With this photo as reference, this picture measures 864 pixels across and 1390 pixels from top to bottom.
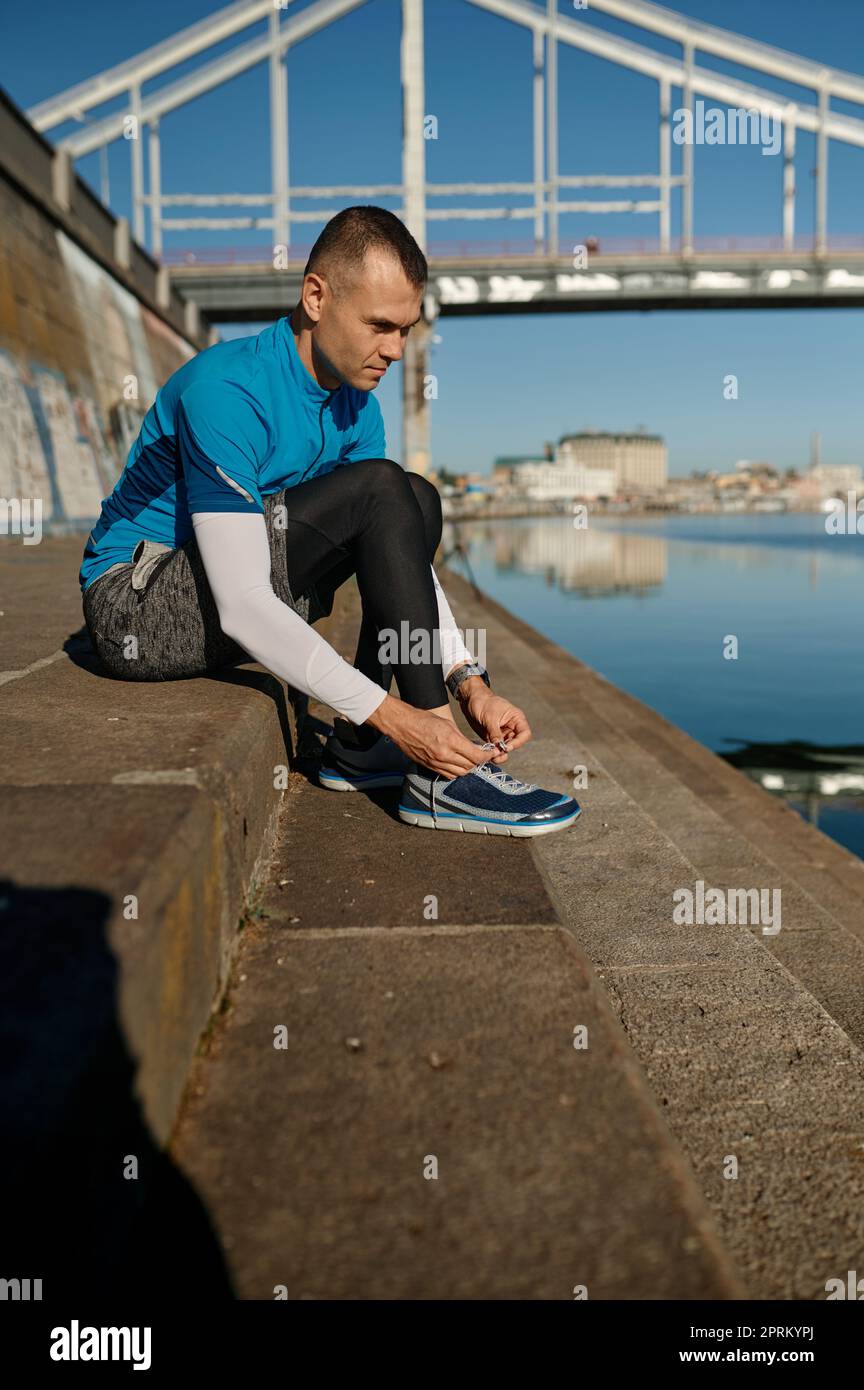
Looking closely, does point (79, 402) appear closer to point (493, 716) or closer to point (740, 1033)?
point (493, 716)

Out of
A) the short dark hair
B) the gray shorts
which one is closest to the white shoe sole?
the gray shorts

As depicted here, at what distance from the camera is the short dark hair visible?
1.82 meters

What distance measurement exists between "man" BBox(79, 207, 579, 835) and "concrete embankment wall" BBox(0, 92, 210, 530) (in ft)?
26.3

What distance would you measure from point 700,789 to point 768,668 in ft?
18.3

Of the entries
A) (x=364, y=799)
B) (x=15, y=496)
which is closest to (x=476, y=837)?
(x=364, y=799)

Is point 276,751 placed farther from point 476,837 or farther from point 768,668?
point 768,668

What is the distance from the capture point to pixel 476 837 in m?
1.89

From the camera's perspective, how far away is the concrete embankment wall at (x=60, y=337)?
9982 mm

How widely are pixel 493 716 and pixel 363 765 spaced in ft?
1.03

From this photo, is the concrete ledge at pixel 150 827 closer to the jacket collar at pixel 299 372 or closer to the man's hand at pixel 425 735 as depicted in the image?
the man's hand at pixel 425 735

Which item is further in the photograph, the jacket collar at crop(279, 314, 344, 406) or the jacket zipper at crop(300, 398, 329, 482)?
the jacket zipper at crop(300, 398, 329, 482)

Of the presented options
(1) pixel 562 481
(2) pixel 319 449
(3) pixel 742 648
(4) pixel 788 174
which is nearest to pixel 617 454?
(1) pixel 562 481

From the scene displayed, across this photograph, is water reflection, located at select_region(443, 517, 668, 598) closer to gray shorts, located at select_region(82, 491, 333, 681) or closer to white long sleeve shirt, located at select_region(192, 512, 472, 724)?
gray shorts, located at select_region(82, 491, 333, 681)

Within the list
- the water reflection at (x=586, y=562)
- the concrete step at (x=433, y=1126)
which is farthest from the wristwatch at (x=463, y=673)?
the water reflection at (x=586, y=562)
